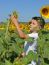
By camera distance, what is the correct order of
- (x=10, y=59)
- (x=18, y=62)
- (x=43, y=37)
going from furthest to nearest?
(x=10, y=59) < (x=43, y=37) < (x=18, y=62)

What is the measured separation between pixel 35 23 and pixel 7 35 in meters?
0.38

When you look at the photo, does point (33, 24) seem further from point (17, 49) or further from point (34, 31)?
point (17, 49)

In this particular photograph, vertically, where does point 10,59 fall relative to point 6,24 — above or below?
below

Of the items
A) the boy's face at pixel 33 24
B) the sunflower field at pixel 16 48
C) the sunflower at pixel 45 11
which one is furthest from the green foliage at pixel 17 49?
the sunflower at pixel 45 11

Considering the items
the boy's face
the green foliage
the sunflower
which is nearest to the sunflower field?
the green foliage

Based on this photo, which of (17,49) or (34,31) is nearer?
(34,31)

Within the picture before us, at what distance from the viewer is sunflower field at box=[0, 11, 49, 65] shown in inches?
182

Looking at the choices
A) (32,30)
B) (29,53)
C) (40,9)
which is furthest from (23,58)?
(40,9)

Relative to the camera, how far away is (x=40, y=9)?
552cm

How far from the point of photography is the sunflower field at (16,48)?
4629mm

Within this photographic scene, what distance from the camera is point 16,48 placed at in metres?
5.02

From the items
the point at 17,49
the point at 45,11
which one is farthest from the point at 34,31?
the point at 45,11

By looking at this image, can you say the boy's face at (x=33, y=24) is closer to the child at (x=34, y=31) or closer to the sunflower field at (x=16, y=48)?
the child at (x=34, y=31)

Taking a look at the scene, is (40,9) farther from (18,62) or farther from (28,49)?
(18,62)
